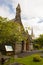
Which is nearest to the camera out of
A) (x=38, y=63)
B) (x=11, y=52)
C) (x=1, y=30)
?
(x=38, y=63)

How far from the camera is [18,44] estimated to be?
53812 mm

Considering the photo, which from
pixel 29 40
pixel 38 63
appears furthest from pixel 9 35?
pixel 29 40

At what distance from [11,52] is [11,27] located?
13143mm

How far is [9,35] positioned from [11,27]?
85.6 inches

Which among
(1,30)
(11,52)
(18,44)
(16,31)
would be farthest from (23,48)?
(1,30)

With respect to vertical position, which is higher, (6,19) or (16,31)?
(6,19)

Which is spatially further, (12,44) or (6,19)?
(12,44)

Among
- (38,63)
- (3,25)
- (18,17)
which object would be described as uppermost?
(18,17)

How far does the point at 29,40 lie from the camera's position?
58.5 metres

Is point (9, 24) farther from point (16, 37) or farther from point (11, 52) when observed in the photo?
point (11, 52)

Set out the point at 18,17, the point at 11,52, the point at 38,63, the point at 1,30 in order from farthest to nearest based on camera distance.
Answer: the point at 18,17, the point at 11,52, the point at 1,30, the point at 38,63

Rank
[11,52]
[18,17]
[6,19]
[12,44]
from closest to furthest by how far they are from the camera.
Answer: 1. [6,19]
2. [11,52]
3. [12,44]
4. [18,17]

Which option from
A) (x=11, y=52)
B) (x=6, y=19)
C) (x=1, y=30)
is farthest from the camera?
(x=11, y=52)

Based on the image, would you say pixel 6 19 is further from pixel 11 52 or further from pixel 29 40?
pixel 29 40
